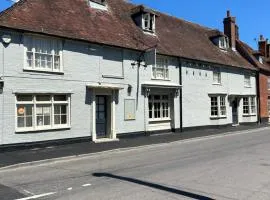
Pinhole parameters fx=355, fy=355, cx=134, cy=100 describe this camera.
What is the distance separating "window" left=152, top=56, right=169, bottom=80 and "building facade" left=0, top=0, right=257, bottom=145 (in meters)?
0.06

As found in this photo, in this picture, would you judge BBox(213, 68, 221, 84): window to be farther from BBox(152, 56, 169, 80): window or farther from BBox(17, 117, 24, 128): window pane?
BBox(17, 117, 24, 128): window pane

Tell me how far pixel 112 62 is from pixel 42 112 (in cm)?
507

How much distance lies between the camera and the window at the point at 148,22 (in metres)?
23.4

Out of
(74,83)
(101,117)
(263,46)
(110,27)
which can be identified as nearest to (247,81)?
(263,46)

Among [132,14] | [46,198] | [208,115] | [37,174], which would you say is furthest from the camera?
[208,115]

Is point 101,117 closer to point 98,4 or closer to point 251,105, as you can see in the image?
point 98,4

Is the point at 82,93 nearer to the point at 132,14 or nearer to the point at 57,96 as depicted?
the point at 57,96

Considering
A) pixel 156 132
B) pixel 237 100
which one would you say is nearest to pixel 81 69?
pixel 156 132

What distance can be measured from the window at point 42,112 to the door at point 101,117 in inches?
87.7

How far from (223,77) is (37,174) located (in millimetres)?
21269

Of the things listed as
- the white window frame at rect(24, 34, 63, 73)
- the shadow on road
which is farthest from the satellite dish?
the shadow on road

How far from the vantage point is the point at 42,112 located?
16266mm

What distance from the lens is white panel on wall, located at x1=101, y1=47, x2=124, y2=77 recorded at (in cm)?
1902

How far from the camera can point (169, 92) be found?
23.3 metres
